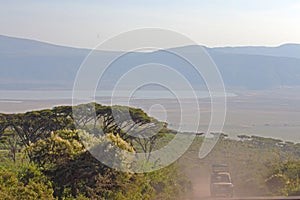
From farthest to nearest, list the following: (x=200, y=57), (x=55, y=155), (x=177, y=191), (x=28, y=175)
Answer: (x=177, y=191) → (x=200, y=57) → (x=55, y=155) → (x=28, y=175)

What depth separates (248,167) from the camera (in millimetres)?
18078

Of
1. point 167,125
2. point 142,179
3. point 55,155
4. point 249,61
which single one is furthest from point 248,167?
point 249,61

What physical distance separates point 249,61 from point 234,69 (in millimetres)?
14009

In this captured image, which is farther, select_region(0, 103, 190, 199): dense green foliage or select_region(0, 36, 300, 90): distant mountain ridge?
select_region(0, 36, 300, 90): distant mountain ridge

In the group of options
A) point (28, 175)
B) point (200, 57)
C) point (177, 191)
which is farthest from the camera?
point (177, 191)

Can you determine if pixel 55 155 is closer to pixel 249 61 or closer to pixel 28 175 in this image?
pixel 28 175

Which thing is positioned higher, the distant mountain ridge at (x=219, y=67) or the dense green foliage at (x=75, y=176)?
the distant mountain ridge at (x=219, y=67)

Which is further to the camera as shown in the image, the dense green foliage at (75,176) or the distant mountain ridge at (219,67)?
the distant mountain ridge at (219,67)

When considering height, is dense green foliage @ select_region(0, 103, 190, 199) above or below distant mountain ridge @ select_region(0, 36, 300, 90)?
below

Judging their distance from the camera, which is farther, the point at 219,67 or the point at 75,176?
the point at 219,67

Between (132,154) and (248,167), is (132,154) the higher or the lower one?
the higher one

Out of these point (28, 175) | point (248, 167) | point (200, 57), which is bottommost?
point (248, 167)

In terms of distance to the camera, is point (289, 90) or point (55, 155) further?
point (289, 90)

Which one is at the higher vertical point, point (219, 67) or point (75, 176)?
point (219, 67)
